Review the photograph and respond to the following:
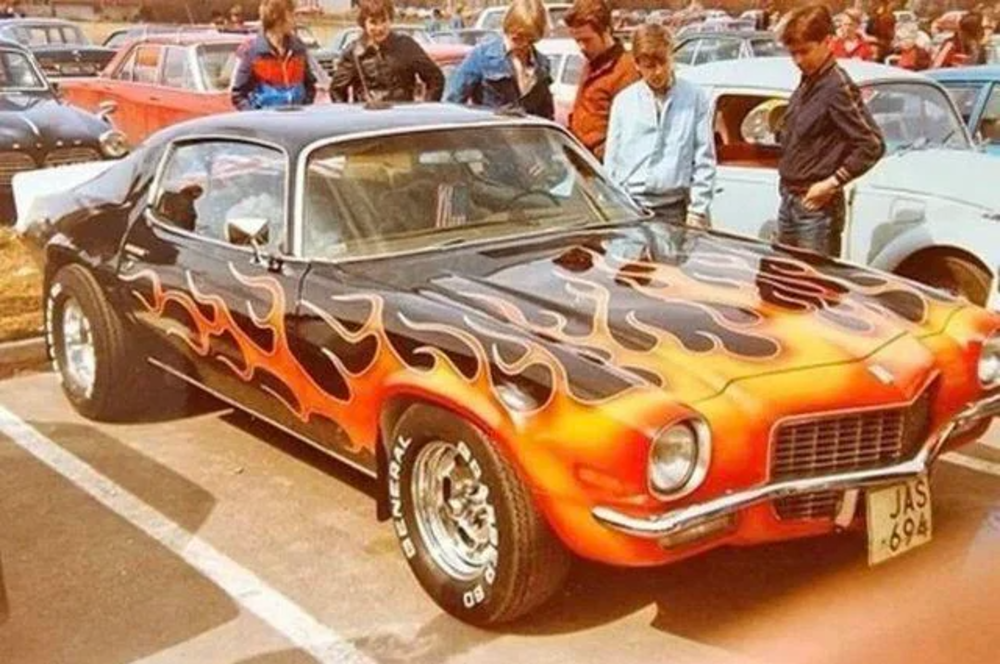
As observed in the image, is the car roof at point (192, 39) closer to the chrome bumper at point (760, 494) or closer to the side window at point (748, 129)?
the side window at point (748, 129)

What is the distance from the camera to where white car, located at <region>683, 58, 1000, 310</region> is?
247 inches

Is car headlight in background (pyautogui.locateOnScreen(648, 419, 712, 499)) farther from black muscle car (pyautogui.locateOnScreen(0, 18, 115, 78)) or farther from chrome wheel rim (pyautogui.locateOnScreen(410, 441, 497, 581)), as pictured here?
black muscle car (pyautogui.locateOnScreen(0, 18, 115, 78))

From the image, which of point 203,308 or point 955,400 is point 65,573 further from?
point 955,400

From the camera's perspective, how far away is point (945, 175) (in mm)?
6566

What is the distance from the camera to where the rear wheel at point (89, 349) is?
548cm

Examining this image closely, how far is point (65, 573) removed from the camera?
421 cm

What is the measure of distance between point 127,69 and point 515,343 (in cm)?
1054

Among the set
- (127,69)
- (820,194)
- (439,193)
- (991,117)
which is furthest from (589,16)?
(127,69)

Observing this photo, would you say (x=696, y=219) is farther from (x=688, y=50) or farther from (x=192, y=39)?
(x=688, y=50)

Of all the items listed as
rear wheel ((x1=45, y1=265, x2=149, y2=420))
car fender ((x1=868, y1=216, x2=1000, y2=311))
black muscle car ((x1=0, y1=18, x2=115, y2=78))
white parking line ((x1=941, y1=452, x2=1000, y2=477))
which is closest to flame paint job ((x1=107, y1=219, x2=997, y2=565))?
rear wheel ((x1=45, y1=265, x2=149, y2=420))

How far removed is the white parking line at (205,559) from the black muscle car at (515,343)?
1.22 ft

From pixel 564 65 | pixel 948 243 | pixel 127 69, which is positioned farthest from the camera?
pixel 564 65

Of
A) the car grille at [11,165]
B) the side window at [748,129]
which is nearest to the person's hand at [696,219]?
the side window at [748,129]

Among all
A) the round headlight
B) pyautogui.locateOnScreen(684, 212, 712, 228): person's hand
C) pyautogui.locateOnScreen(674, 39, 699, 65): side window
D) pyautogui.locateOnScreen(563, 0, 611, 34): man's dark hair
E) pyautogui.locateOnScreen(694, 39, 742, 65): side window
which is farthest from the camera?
pyautogui.locateOnScreen(674, 39, 699, 65): side window
